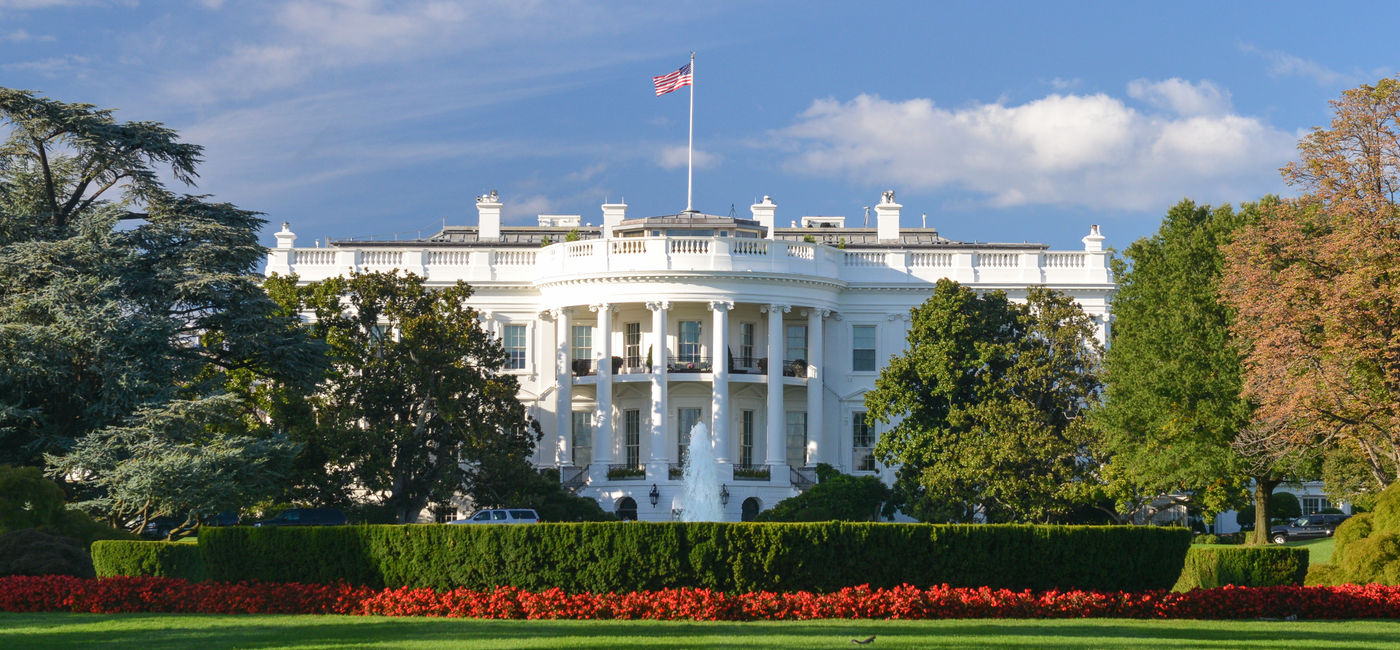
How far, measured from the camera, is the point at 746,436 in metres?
54.9

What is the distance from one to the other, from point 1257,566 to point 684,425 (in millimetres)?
30436

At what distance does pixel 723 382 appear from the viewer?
51.4 meters

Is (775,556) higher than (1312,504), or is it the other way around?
(775,556)

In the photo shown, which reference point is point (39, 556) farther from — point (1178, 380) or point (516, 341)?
point (516, 341)

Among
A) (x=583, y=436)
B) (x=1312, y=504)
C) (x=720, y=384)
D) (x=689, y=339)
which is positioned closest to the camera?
(x=720, y=384)

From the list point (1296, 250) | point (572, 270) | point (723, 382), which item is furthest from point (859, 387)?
point (1296, 250)

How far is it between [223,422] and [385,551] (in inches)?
548

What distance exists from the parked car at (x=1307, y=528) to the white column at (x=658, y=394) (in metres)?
22.5

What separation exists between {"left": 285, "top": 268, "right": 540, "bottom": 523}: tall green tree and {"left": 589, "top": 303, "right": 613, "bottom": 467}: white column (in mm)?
5668

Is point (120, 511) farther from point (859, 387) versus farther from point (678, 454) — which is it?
point (859, 387)

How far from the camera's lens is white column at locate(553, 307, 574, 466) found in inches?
2080

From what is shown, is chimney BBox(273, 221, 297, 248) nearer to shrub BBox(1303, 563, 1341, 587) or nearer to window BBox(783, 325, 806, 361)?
window BBox(783, 325, 806, 361)

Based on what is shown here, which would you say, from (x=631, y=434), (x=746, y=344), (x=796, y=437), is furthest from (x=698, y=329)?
(x=796, y=437)

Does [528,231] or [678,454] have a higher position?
[528,231]
